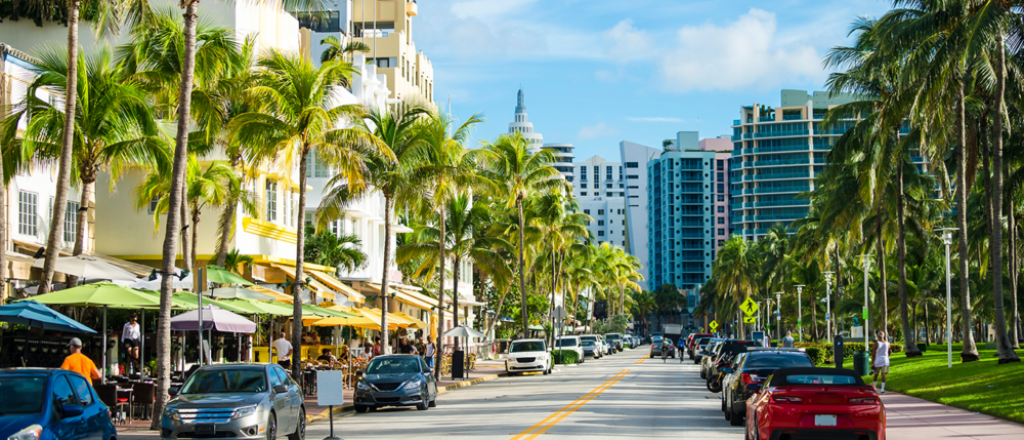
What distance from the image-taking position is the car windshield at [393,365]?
81.8 feet

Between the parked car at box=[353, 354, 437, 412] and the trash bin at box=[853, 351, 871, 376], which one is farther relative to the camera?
the trash bin at box=[853, 351, 871, 376]

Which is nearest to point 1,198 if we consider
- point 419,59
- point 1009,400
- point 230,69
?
point 230,69

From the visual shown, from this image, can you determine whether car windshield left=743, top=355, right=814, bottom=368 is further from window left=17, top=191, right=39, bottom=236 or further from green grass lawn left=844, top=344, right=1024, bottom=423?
window left=17, top=191, right=39, bottom=236

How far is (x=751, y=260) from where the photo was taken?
114 metres

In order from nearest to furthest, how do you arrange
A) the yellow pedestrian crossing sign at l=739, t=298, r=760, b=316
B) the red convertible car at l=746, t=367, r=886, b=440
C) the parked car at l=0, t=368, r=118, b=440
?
the parked car at l=0, t=368, r=118, b=440 < the red convertible car at l=746, t=367, r=886, b=440 < the yellow pedestrian crossing sign at l=739, t=298, r=760, b=316

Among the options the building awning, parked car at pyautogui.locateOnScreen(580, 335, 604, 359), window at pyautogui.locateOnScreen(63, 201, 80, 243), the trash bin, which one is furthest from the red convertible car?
parked car at pyautogui.locateOnScreen(580, 335, 604, 359)

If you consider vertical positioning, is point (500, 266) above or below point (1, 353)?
above

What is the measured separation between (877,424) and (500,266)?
116 ft

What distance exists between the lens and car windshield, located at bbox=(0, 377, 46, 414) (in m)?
11.0

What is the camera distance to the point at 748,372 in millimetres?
19094

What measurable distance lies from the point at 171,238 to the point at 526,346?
2800cm

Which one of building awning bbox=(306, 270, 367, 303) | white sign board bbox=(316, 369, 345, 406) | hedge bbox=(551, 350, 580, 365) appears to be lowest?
hedge bbox=(551, 350, 580, 365)

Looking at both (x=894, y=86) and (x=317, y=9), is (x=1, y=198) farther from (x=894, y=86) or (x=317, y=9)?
(x=894, y=86)

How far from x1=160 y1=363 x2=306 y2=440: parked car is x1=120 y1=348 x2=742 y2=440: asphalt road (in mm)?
1820
